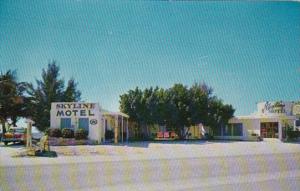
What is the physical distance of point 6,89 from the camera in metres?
22.9

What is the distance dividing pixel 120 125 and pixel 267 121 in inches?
442

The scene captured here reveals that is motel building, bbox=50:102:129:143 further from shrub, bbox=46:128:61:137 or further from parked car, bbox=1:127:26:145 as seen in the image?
parked car, bbox=1:127:26:145

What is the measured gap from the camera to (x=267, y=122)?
3119cm

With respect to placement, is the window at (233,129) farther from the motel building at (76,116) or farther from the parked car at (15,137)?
Result: the parked car at (15,137)

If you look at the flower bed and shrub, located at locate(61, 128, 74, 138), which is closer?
the flower bed

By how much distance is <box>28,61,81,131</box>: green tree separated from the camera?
3616cm

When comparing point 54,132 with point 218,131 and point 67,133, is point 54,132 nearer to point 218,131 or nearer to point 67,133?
point 67,133

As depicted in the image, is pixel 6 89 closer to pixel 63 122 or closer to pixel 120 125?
pixel 63 122

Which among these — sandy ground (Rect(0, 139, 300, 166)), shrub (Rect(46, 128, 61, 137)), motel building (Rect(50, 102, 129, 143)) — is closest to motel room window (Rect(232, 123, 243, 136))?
motel building (Rect(50, 102, 129, 143))

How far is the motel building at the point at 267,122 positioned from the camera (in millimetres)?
30406

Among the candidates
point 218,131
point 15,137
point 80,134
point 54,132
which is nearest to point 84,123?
point 80,134

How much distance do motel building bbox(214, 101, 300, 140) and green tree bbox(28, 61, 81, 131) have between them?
51.7 ft

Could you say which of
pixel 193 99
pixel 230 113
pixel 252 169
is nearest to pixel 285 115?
pixel 230 113

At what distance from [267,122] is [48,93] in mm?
19965
